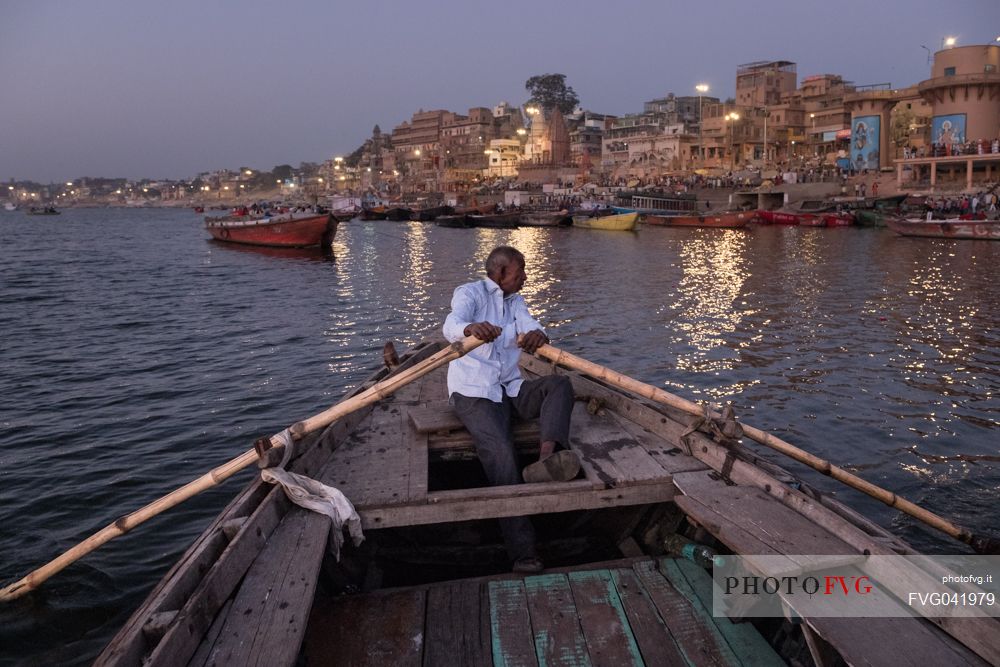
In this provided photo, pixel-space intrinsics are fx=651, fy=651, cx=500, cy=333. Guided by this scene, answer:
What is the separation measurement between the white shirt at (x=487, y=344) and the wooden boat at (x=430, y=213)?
57.5 metres

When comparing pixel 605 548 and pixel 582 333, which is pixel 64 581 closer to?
pixel 605 548

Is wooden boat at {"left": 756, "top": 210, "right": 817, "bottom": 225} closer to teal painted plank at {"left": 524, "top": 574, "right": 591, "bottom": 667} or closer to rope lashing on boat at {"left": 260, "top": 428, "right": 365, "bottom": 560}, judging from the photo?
teal painted plank at {"left": 524, "top": 574, "right": 591, "bottom": 667}

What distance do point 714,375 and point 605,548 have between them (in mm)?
6126

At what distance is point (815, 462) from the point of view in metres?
3.94

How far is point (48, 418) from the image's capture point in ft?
26.7

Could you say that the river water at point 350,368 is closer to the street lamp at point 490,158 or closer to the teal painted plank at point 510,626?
the teal painted plank at point 510,626

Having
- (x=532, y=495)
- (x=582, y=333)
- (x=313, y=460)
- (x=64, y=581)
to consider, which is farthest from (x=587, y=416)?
(x=582, y=333)

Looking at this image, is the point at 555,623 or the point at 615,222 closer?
the point at 555,623

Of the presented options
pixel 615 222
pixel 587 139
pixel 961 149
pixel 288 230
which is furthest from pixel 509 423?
pixel 587 139

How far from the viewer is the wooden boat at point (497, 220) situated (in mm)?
51031

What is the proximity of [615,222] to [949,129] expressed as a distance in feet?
80.8

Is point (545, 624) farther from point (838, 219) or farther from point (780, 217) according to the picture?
point (780, 217)

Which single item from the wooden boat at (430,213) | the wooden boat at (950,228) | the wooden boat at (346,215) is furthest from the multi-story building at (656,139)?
the wooden boat at (950,228)

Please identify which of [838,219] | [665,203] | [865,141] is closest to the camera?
[838,219]
